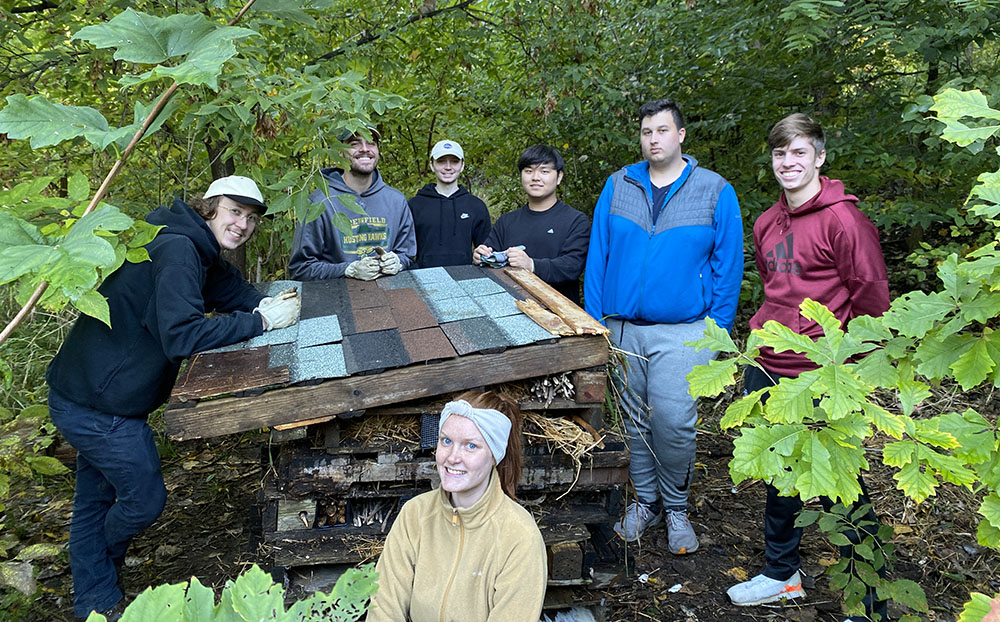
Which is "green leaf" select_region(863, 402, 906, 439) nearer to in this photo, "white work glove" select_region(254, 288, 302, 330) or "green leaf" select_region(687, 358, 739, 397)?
"green leaf" select_region(687, 358, 739, 397)

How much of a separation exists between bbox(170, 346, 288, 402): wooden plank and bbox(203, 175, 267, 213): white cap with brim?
0.79m

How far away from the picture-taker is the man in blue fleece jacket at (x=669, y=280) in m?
3.78

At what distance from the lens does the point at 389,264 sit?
13.2ft

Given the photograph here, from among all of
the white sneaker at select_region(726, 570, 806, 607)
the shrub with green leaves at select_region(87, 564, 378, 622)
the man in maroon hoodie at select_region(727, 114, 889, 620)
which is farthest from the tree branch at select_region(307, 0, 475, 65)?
the shrub with green leaves at select_region(87, 564, 378, 622)

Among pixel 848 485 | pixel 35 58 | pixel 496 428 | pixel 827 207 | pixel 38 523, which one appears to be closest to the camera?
pixel 848 485

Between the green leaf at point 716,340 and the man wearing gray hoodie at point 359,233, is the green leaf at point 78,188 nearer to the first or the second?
the green leaf at point 716,340

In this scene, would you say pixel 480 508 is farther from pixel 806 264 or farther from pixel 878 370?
pixel 806 264

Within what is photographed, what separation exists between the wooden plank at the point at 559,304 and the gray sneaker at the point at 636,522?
56.5 inches

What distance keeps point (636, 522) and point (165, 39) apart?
11.8ft

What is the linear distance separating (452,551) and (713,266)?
2383 mm

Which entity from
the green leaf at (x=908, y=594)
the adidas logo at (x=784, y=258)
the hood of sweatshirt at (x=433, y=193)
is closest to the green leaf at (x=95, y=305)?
the adidas logo at (x=784, y=258)

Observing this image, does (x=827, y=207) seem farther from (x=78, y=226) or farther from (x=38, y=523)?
(x=38, y=523)

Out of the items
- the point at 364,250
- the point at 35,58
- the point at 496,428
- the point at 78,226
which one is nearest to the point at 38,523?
the point at 364,250

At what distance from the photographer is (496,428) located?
7.61 feet
